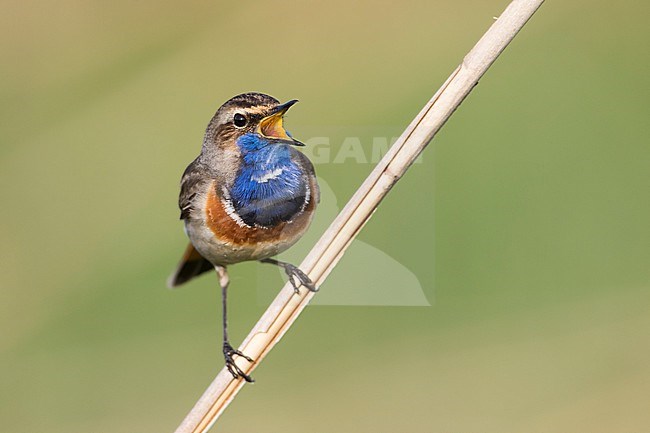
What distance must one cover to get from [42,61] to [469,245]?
2.99 m

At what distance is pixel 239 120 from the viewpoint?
258 centimetres

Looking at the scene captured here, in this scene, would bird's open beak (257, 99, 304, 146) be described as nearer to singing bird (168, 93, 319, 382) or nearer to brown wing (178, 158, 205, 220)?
singing bird (168, 93, 319, 382)

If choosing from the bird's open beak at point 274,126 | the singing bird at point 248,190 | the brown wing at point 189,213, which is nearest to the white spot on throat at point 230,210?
the singing bird at point 248,190

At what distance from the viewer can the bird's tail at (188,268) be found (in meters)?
3.57

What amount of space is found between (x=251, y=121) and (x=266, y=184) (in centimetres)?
21

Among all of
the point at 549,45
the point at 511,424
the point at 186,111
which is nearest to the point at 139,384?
the point at 186,111

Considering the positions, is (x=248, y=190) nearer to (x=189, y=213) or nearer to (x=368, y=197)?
(x=189, y=213)

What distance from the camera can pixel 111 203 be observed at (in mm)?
5090

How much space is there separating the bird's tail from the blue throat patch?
786 millimetres

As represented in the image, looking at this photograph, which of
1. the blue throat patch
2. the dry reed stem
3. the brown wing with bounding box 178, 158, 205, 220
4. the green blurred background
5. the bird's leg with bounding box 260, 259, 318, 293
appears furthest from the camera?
the green blurred background

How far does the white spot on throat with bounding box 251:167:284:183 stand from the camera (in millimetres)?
2609

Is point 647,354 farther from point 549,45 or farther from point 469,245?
point 549,45

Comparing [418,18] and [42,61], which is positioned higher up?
[418,18]

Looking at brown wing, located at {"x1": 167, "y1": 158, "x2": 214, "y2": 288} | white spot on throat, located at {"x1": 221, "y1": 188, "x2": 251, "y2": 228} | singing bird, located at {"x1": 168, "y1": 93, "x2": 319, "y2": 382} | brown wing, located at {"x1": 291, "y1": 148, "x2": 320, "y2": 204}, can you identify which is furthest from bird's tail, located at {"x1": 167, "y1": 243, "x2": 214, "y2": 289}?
brown wing, located at {"x1": 291, "y1": 148, "x2": 320, "y2": 204}
